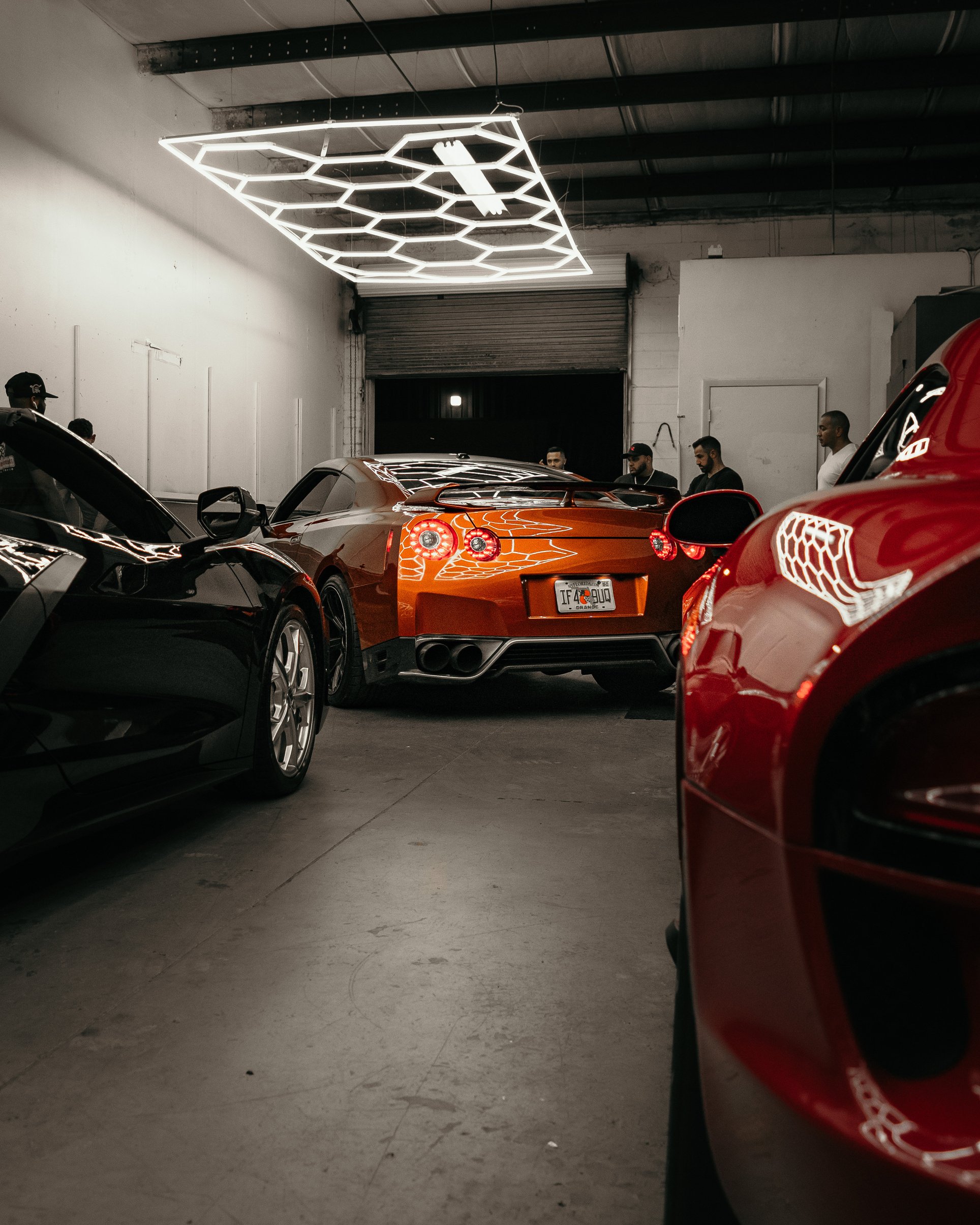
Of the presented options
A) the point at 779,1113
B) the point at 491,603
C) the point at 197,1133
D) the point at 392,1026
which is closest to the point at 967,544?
the point at 779,1113

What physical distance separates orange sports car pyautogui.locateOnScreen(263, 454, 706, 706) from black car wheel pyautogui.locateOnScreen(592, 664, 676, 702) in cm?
73

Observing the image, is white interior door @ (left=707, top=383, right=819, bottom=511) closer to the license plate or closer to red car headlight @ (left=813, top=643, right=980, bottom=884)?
the license plate

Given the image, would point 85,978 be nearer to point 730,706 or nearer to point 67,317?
point 730,706

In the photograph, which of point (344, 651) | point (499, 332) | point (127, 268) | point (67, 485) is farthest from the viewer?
point (499, 332)

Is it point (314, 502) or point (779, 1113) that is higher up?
point (314, 502)

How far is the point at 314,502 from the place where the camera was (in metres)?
7.12

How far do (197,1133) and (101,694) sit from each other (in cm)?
129

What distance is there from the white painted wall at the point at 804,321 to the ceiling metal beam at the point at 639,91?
1770 mm

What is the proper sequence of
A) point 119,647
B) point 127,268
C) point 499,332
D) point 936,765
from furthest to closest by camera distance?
point 499,332
point 127,268
point 119,647
point 936,765

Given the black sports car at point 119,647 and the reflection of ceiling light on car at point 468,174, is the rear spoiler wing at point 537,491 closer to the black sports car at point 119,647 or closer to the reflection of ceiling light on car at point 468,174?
the black sports car at point 119,647

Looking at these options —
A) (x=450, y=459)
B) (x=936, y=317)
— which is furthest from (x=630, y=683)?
(x=936, y=317)

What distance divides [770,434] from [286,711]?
974cm

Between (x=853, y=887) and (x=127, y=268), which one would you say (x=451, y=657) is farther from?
(x=127, y=268)

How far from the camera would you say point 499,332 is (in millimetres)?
17422
